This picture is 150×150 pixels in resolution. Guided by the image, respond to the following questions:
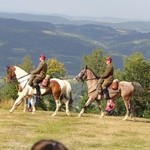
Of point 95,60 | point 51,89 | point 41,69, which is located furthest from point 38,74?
point 95,60

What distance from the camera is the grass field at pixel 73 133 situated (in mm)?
16953

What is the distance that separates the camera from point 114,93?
25578 mm

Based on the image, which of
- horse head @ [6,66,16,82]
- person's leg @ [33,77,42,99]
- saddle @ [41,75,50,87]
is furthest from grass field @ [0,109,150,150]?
horse head @ [6,66,16,82]

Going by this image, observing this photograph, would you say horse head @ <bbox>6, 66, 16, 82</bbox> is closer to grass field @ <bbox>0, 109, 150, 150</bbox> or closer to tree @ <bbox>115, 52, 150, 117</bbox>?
grass field @ <bbox>0, 109, 150, 150</bbox>

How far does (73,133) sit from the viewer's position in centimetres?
1941

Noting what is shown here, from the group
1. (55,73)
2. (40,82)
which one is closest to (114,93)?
(40,82)

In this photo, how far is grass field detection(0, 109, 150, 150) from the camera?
55.6ft

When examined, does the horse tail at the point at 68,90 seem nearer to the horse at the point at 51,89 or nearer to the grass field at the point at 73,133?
the horse at the point at 51,89

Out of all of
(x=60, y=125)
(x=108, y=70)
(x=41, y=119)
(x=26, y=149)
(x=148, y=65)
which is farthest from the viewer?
(x=148, y=65)

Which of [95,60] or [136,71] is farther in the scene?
[95,60]

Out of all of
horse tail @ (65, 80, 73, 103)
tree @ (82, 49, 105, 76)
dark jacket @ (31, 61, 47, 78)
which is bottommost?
tree @ (82, 49, 105, 76)

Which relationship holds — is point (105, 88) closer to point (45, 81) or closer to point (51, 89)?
point (51, 89)

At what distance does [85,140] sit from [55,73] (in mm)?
81635

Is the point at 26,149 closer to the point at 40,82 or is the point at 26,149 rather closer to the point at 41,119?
the point at 41,119
